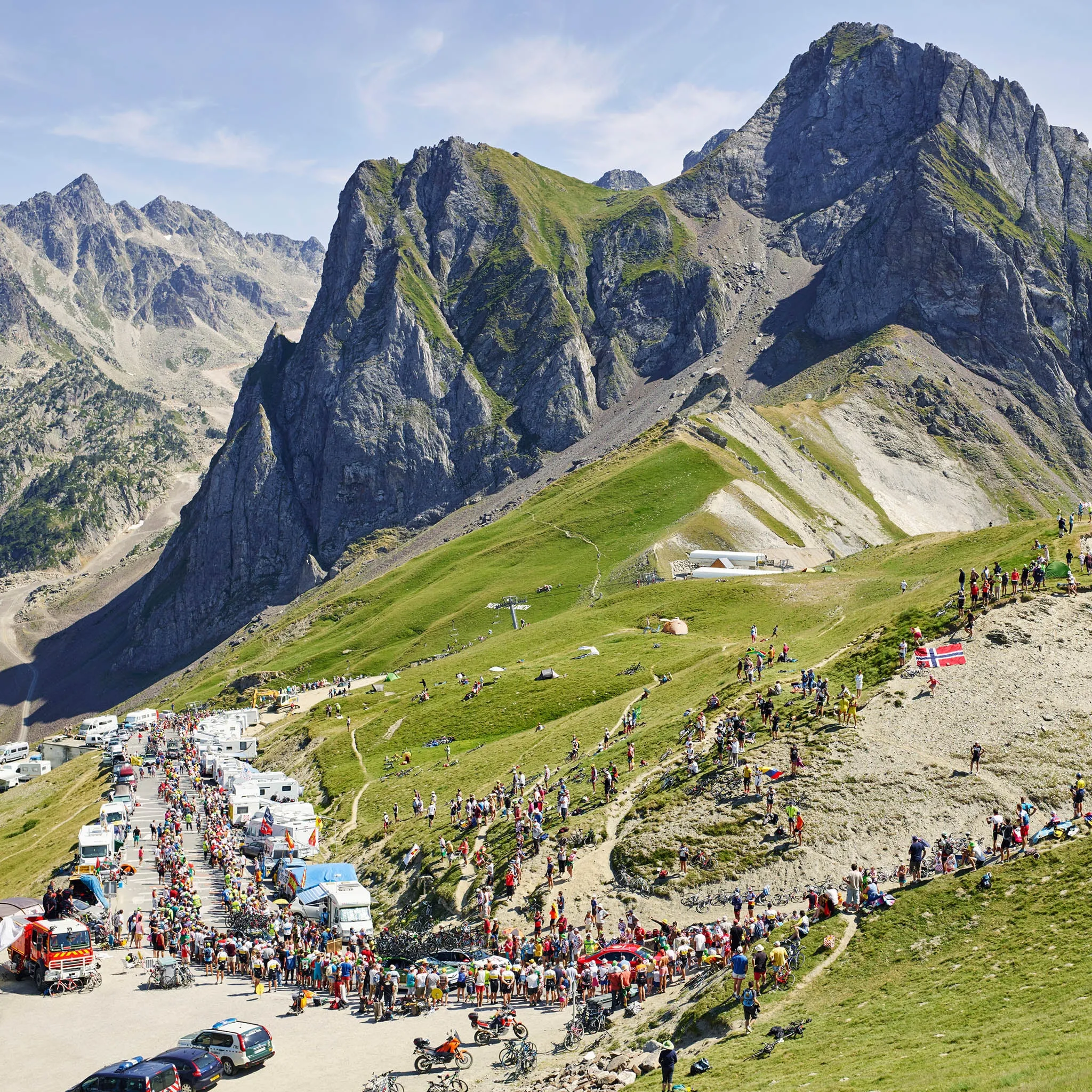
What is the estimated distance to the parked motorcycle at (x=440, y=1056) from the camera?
3622cm

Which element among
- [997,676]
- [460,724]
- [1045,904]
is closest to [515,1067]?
[1045,904]

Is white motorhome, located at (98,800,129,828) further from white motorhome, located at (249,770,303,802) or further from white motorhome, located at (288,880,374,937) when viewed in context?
white motorhome, located at (288,880,374,937)

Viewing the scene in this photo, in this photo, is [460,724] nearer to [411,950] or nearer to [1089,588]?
[411,950]

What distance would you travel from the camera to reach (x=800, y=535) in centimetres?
16500

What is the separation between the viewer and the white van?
155 metres

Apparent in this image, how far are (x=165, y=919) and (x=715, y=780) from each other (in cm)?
3097

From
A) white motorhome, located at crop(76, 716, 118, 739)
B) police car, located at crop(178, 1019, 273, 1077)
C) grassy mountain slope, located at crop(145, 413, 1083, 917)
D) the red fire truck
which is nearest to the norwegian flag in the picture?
grassy mountain slope, located at crop(145, 413, 1083, 917)

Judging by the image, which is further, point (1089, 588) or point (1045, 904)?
point (1089, 588)

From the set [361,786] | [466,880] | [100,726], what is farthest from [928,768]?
[100,726]

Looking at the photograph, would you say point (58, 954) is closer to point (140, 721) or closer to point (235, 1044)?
point (235, 1044)

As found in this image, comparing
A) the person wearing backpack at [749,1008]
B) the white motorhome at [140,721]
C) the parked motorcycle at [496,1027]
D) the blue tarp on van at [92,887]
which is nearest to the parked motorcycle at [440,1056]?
the parked motorcycle at [496,1027]

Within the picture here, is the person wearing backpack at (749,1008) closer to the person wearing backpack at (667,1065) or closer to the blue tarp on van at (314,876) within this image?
the person wearing backpack at (667,1065)

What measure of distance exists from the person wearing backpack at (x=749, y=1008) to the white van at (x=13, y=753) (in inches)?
5898

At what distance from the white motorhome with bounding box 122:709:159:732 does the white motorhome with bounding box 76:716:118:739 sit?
11.2m
